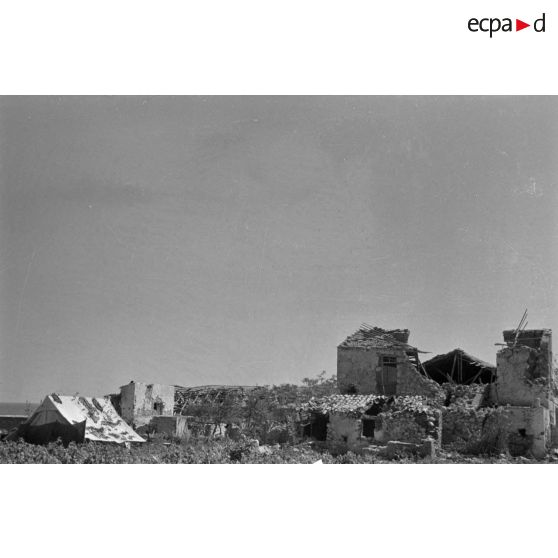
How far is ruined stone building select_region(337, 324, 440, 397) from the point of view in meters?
20.6

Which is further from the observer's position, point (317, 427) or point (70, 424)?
point (317, 427)

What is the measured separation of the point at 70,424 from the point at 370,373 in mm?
8759

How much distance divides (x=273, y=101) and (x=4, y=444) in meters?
10.4

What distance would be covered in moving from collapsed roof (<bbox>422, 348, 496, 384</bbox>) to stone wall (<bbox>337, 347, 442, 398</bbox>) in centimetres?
175

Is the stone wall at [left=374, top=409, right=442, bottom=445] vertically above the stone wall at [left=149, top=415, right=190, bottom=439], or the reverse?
the stone wall at [left=374, top=409, right=442, bottom=445]

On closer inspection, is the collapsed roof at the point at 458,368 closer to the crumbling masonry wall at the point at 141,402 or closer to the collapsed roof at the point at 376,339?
the collapsed roof at the point at 376,339

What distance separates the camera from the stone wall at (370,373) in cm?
2053

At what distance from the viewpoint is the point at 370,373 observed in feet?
68.6

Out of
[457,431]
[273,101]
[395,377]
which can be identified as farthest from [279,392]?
[273,101]

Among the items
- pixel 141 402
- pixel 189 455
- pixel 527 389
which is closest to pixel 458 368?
pixel 527 389

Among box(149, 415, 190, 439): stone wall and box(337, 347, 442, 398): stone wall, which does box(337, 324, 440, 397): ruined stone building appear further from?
box(149, 415, 190, 439): stone wall

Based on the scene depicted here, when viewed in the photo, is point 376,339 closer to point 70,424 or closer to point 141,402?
point 141,402

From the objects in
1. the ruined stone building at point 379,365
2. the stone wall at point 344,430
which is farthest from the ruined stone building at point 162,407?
the stone wall at point 344,430

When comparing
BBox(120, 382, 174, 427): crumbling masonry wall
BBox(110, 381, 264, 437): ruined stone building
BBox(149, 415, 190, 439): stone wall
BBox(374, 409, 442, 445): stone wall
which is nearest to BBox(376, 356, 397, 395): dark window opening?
BBox(374, 409, 442, 445): stone wall
